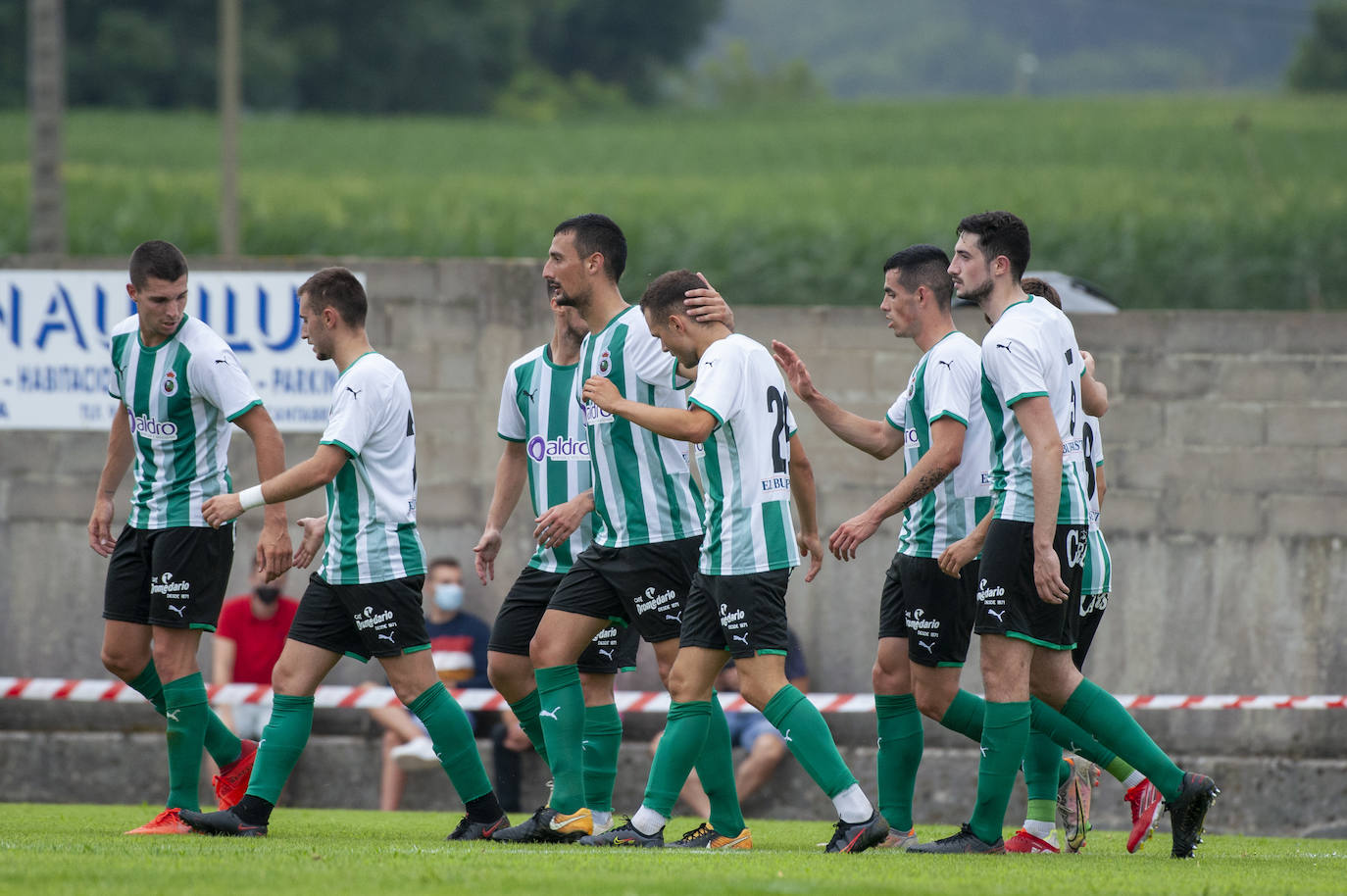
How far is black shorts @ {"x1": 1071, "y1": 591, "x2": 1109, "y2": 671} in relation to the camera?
6750mm

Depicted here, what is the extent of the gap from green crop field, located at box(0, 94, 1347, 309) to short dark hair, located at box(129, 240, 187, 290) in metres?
5.81

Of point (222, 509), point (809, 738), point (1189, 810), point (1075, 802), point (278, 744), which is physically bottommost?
point (1075, 802)

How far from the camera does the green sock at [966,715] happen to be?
6.79 m

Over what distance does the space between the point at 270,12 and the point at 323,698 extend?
141 feet

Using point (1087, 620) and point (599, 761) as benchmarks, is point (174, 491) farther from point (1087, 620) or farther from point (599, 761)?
point (1087, 620)

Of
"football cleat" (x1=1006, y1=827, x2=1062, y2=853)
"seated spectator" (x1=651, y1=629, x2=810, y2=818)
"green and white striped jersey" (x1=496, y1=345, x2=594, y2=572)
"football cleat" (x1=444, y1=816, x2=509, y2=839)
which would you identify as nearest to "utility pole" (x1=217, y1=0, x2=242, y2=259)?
"seated spectator" (x1=651, y1=629, x2=810, y2=818)

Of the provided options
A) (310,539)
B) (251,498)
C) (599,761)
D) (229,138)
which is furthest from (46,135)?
(599,761)

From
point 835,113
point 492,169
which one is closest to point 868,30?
point 835,113

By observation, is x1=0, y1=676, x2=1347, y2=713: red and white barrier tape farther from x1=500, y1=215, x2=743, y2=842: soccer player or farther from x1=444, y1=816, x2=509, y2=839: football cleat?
x1=500, y1=215, x2=743, y2=842: soccer player

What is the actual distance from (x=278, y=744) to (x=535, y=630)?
1.10m

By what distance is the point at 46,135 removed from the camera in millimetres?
13719

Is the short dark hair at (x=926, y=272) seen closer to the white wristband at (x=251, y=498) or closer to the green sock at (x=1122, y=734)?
the green sock at (x=1122, y=734)

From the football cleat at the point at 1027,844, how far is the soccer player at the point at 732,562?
0.87m

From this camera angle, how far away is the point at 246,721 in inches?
405
